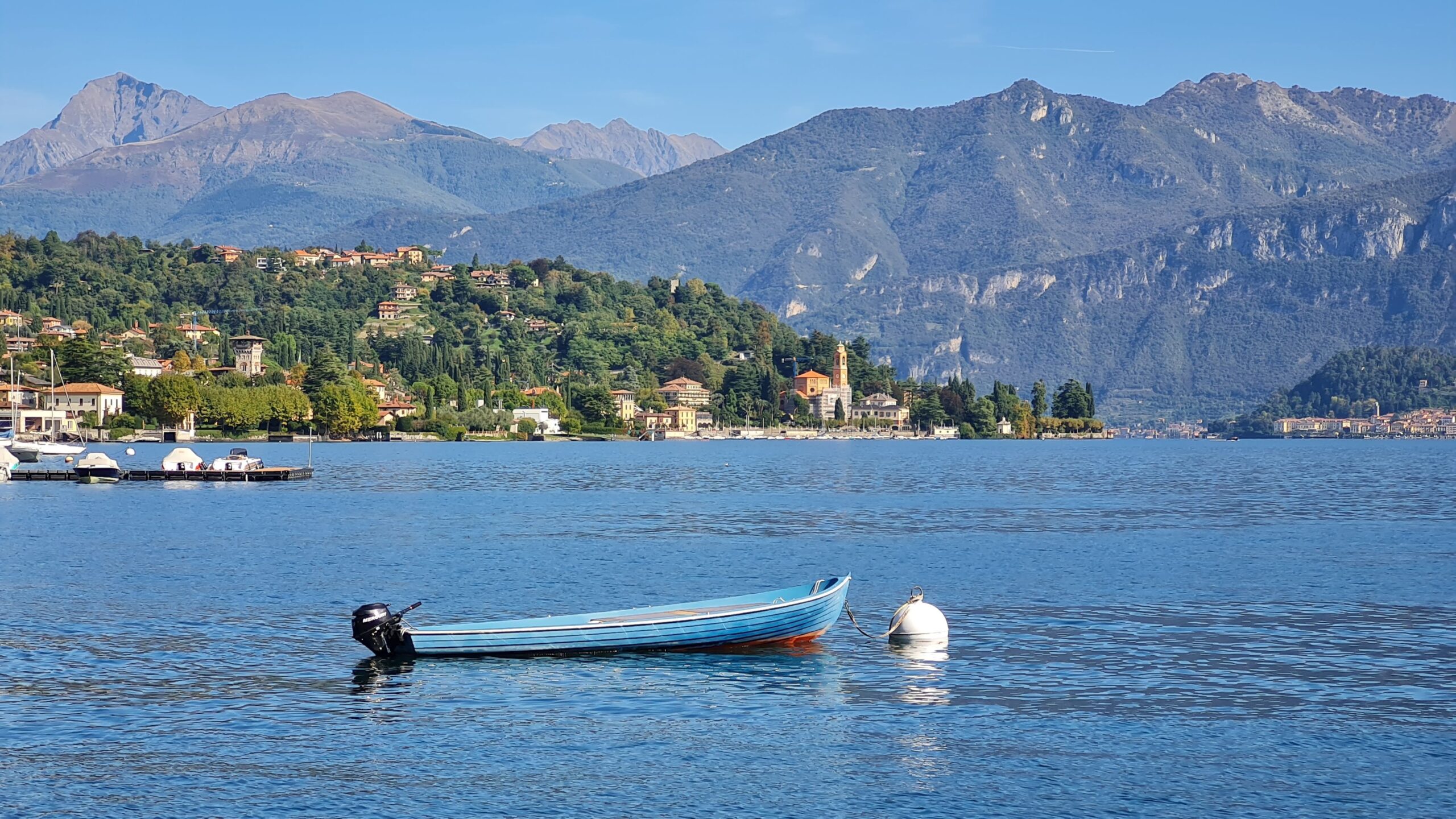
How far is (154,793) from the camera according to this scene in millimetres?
24406

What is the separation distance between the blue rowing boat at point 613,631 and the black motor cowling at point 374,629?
0.04 ft

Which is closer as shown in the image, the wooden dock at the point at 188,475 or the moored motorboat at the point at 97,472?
the wooden dock at the point at 188,475

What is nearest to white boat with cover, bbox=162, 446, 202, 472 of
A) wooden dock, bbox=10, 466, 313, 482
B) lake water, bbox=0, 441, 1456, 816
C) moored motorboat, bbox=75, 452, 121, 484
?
wooden dock, bbox=10, 466, 313, 482

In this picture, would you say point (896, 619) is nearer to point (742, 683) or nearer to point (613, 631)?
point (742, 683)

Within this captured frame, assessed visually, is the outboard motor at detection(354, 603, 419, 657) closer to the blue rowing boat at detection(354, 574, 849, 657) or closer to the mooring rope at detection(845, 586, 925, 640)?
the blue rowing boat at detection(354, 574, 849, 657)

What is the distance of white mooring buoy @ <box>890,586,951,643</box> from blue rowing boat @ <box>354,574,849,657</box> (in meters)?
1.62

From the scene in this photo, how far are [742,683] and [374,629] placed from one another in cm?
824

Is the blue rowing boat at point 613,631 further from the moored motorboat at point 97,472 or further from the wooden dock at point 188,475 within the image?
the moored motorboat at point 97,472

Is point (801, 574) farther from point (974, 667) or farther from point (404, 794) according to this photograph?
point (404, 794)

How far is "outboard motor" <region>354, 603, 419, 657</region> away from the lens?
113ft

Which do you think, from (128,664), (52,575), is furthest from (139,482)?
(128,664)

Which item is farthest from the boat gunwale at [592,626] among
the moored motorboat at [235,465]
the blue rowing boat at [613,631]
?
the moored motorboat at [235,465]

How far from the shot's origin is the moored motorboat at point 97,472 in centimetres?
11081

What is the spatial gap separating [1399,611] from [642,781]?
27.0 meters
